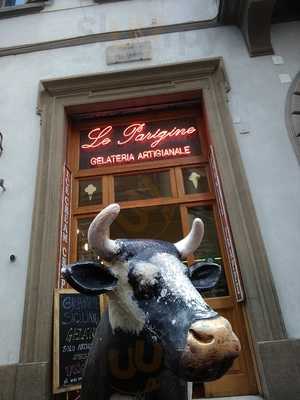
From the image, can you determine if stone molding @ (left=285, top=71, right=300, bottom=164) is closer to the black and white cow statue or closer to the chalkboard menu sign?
the black and white cow statue

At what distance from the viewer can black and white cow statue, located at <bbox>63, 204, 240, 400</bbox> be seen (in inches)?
71.3

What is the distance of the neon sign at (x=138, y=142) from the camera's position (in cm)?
602

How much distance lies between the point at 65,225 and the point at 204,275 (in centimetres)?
314

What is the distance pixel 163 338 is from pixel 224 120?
14.8 ft

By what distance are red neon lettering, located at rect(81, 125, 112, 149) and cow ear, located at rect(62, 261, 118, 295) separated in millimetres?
4317

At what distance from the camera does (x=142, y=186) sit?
19.0ft

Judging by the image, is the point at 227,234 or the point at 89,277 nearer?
the point at 89,277

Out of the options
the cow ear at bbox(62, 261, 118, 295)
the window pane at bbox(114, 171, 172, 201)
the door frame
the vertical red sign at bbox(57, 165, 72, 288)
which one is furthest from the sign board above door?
the cow ear at bbox(62, 261, 118, 295)

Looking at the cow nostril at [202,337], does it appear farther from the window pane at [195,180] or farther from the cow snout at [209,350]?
the window pane at [195,180]

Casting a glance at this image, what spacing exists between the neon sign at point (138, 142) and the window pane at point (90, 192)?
34 cm

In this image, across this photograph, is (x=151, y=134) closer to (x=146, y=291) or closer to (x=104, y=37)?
(x=104, y=37)

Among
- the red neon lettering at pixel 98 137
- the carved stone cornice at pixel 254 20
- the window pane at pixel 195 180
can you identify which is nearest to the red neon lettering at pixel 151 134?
the red neon lettering at pixel 98 137

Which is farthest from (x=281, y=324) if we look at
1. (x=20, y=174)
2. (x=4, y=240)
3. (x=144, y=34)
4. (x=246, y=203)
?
(x=144, y=34)

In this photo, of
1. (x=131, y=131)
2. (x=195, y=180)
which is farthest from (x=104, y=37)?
(x=195, y=180)
